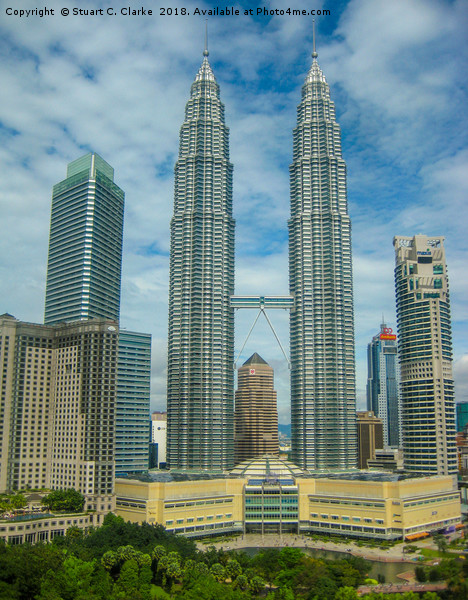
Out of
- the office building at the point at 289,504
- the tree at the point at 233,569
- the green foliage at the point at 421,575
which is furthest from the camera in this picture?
the office building at the point at 289,504

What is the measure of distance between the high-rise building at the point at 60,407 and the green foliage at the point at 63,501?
6.31m

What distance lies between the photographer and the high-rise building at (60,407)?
595 feet

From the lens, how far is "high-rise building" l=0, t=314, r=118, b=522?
181375mm

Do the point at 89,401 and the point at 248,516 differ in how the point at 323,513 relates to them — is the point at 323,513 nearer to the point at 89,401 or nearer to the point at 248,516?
the point at 248,516

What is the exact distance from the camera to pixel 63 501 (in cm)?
16650

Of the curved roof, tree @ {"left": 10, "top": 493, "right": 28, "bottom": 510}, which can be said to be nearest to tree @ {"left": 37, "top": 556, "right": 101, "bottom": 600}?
tree @ {"left": 10, "top": 493, "right": 28, "bottom": 510}

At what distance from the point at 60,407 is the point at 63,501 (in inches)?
1394

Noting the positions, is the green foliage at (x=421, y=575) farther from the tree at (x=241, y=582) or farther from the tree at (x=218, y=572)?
the tree at (x=218, y=572)

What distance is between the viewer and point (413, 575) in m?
126

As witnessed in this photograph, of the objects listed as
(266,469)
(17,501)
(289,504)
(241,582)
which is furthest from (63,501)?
(241,582)

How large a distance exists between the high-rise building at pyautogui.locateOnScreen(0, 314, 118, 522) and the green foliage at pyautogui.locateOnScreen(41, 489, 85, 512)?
6.31 metres

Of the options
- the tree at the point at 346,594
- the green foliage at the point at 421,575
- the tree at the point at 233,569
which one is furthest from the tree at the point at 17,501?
the green foliage at the point at 421,575

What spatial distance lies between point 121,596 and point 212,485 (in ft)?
262

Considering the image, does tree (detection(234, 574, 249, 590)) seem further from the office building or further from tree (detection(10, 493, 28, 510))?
tree (detection(10, 493, 28, 510))
